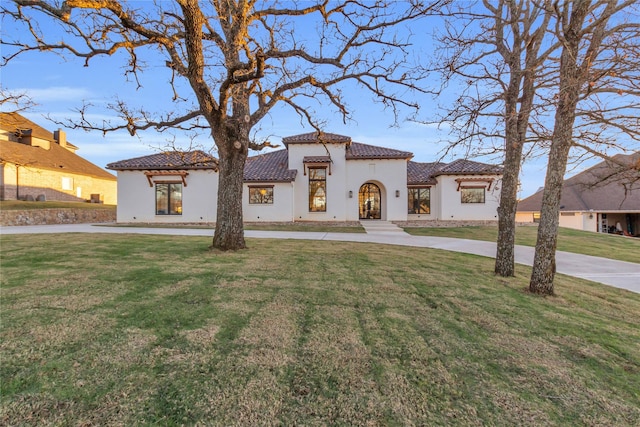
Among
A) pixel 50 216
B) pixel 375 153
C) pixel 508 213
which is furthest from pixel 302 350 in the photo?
pixel 50 216

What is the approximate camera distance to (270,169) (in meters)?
20.8

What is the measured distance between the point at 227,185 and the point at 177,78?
9.95 ft

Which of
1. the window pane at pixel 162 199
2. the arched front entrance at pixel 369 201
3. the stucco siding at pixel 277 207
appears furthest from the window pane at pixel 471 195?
the window pane at pixel 162 199

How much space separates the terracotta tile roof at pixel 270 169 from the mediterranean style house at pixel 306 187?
7 centimetres

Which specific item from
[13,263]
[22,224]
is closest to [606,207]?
[13,263]

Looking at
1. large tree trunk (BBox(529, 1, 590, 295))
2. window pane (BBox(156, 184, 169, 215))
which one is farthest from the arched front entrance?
large tree trunk (BBox(529, 1, 590, 295))

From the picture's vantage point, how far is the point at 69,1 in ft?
16.0

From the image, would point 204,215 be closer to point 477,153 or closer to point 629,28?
point 477,153

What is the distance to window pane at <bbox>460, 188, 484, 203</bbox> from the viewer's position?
20.3 metres

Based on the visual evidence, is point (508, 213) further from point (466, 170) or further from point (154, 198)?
point (154, 198)

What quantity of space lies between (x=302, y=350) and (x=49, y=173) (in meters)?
32.0

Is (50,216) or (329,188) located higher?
(329,188)

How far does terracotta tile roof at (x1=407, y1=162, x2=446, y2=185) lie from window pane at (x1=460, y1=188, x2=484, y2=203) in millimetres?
2066

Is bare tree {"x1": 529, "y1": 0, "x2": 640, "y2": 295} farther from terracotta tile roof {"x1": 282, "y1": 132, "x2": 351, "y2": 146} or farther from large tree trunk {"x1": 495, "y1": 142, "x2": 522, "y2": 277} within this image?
terracotta tile roof {"x1": 282, "y1": 132, "x2": 351, "y2": 146}
